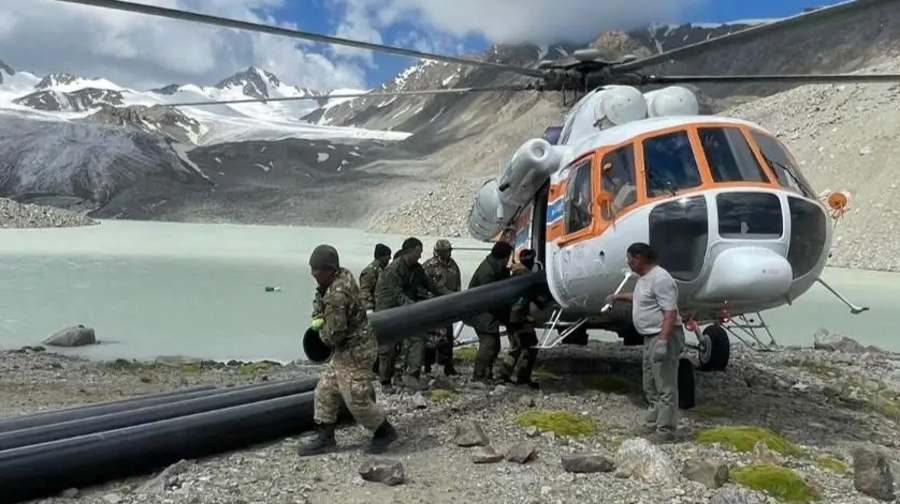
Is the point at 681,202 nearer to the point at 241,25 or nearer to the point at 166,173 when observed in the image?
the point at 241,25

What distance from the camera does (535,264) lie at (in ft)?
31.7

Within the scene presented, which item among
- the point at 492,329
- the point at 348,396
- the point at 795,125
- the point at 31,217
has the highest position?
the point at 795,125

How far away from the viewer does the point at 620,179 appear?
24.9ft

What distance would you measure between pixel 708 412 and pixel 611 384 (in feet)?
4.32

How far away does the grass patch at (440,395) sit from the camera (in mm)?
8102

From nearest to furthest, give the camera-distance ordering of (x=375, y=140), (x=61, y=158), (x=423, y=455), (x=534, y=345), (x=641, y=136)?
(x=423, y=455) < (x=641, y=136) < (x=534, y=345) < (x=61, y=158) < (x=375, y=140)

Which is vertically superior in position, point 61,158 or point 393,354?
point 61,158

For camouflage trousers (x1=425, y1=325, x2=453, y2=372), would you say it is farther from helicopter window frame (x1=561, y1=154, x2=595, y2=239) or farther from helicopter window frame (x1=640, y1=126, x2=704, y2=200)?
helicopter window frame (x1=640, y1=126, x2=704, y2=200)

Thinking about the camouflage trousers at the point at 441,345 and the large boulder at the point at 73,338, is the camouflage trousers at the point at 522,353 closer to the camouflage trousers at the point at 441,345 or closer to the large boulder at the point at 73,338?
the camouflage trousers at the point at 441,345

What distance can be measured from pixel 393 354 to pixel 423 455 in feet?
9.55

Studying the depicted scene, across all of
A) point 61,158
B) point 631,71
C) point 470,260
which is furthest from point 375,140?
point 631,71

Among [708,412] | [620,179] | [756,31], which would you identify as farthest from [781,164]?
[708,412]

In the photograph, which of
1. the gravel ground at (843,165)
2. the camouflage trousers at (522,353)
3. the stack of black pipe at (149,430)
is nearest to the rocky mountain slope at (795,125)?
the gravel ground at (843,165)

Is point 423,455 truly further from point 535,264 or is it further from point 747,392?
point 747,392
